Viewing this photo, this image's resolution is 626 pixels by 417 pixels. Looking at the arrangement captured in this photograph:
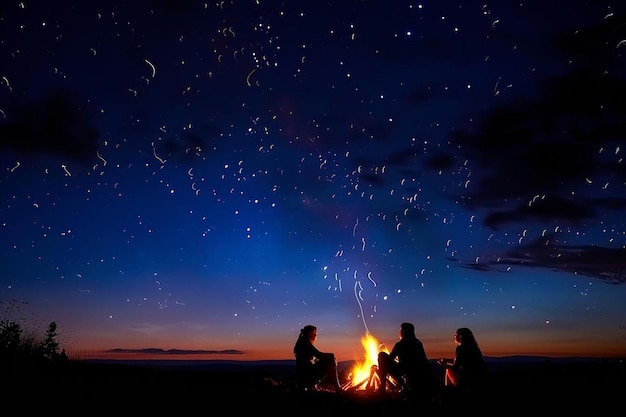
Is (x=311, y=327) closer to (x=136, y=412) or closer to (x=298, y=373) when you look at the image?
(x=298, y=373)

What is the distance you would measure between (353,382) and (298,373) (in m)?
2.73

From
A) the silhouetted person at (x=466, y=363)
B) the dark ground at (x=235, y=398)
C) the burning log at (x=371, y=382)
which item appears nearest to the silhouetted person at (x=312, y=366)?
the dark ground at (x=235, y=398)

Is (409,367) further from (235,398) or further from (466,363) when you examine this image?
(235,398)

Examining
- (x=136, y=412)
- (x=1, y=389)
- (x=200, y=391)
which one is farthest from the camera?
(x=200, y=391)

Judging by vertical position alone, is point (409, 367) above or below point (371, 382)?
above

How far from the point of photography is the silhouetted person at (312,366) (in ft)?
33.1

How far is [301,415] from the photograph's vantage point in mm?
6922

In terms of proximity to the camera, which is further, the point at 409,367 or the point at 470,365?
the point at 409,367

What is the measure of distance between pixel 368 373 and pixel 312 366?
108 inches

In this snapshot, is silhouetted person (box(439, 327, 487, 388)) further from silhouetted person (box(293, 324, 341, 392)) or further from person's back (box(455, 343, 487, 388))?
silhouetted person (box(293, 324, 341, 392))

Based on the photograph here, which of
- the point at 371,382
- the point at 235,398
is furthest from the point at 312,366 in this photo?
the point at 235,398

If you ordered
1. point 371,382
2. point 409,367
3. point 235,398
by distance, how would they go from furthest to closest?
point 371,382
point 409,367
point 235,398

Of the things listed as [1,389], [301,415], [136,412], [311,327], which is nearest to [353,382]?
[311,327]

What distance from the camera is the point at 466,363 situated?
368 inches
